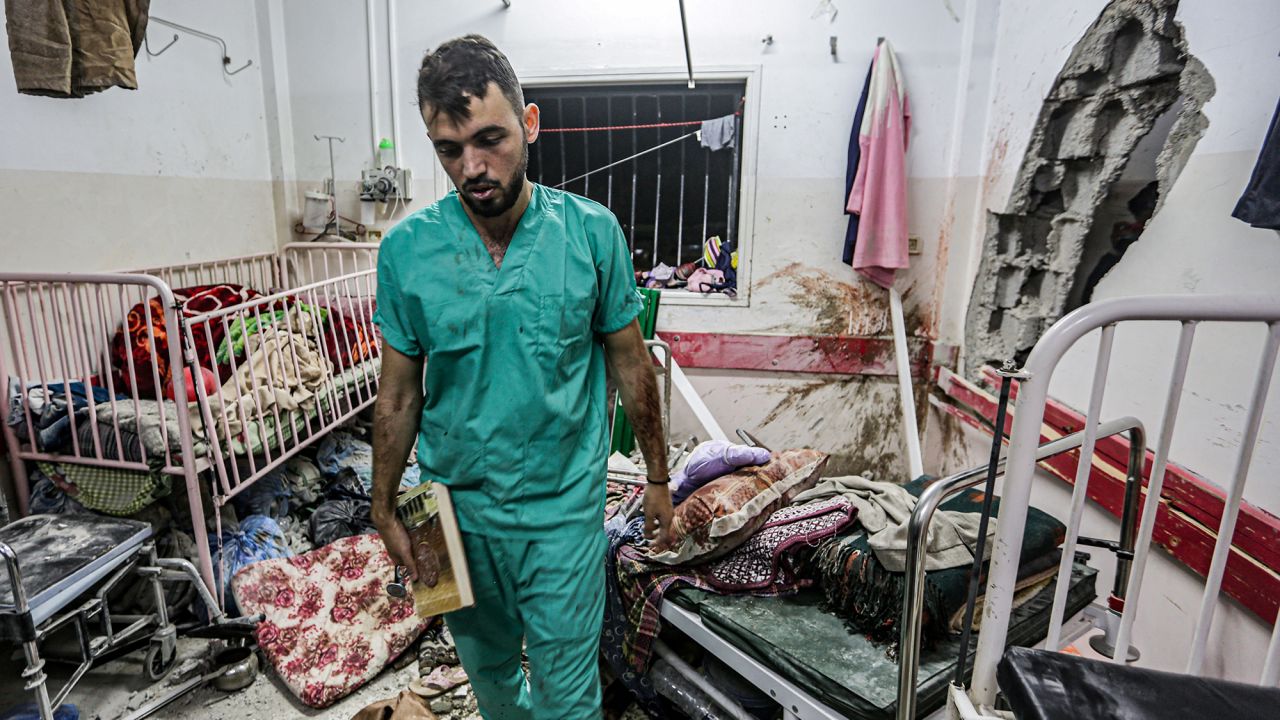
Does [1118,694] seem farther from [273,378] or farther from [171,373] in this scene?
[273,378]

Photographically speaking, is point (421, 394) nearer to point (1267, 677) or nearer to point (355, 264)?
point (1267, 677)

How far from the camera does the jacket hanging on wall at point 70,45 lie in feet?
6.22

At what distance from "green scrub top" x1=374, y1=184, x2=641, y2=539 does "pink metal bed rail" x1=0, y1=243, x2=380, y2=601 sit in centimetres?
134

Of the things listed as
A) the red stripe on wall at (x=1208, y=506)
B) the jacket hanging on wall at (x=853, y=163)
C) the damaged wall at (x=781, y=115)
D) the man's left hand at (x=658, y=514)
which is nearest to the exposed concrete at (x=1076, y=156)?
the damaged wall at (x=781, y=115)

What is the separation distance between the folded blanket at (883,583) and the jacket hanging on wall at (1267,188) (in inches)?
34.0

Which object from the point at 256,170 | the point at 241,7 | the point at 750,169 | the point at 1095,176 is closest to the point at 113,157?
the point at 256,170

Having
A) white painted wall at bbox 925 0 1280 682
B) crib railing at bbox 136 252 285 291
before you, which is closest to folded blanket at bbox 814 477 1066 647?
white painted wall at bbox 925 0 1280 682

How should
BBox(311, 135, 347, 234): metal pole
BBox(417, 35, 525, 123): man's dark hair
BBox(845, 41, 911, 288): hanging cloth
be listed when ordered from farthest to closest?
BBox(311, 135, 347, 234): metal pole
BBox(845, 41, 911, 288): hanging cloth
BBox(417, 35, 525, 123): man's dark hair

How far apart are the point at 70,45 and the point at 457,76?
5.46 ft

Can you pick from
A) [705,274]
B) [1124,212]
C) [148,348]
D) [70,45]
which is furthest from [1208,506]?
[148,348]

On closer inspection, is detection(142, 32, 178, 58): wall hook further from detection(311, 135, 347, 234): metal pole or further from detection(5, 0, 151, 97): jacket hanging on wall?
detection(5, 0, 151, 97): jacket hanging on wall

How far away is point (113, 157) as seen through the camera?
303 cm

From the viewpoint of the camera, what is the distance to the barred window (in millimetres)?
3768

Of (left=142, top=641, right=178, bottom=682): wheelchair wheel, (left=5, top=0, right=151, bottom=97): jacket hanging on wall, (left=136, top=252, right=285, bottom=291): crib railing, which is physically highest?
(left=5, top=0, right=151, bottom=97): jacket hanging on wall
